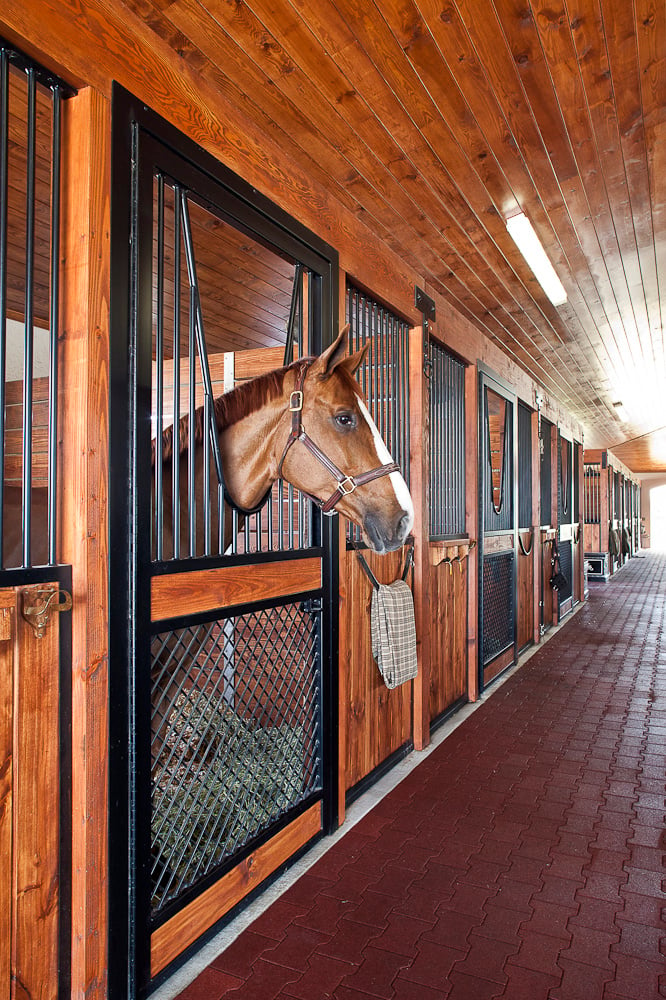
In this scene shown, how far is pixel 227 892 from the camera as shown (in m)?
1.76

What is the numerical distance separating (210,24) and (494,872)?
2.78m

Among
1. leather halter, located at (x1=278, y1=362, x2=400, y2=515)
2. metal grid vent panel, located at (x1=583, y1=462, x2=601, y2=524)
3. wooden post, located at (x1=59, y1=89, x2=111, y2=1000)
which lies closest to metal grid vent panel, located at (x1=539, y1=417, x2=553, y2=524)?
leather halter, located at (x1=278, y1=362, x2=400, y2=515)

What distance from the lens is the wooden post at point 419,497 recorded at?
10.4 feet

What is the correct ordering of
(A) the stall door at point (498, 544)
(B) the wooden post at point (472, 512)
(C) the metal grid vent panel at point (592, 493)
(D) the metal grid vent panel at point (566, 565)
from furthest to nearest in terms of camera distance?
(C) the metal grid vent panel at point (592, 493) → (D) the metal grid vent panel at point (566, 565) → (A) the stall door at point (498, 544) → (B) the wooden post at point (472, 512)

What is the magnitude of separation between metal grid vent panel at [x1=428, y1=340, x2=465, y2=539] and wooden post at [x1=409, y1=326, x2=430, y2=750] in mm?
156

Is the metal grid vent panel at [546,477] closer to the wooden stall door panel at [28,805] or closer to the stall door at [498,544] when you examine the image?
the stall door at [498,544]

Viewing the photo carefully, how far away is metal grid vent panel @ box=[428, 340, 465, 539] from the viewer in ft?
11.6

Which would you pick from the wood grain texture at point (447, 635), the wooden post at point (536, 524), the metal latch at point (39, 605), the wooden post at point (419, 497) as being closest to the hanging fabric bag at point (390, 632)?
the wooden post at point (419, 497)

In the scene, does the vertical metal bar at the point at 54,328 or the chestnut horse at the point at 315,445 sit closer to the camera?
the vertical metal bar at the point at 54,328

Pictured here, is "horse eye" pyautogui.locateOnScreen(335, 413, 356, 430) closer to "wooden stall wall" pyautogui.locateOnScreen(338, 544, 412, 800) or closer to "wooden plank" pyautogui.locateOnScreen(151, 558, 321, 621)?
"wooden plank" pyautogui.locateOnScreen(151, 558, 321, 621)

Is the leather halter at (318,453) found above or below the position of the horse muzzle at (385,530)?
above

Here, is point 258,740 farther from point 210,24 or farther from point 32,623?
point 210,24

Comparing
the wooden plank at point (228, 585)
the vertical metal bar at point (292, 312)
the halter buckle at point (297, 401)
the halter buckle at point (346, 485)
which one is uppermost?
the vertical metal bar at point (292, 312)

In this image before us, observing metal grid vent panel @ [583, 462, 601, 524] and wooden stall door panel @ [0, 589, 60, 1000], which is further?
metal grid vent panel @ [583, 462, 601, 524]
